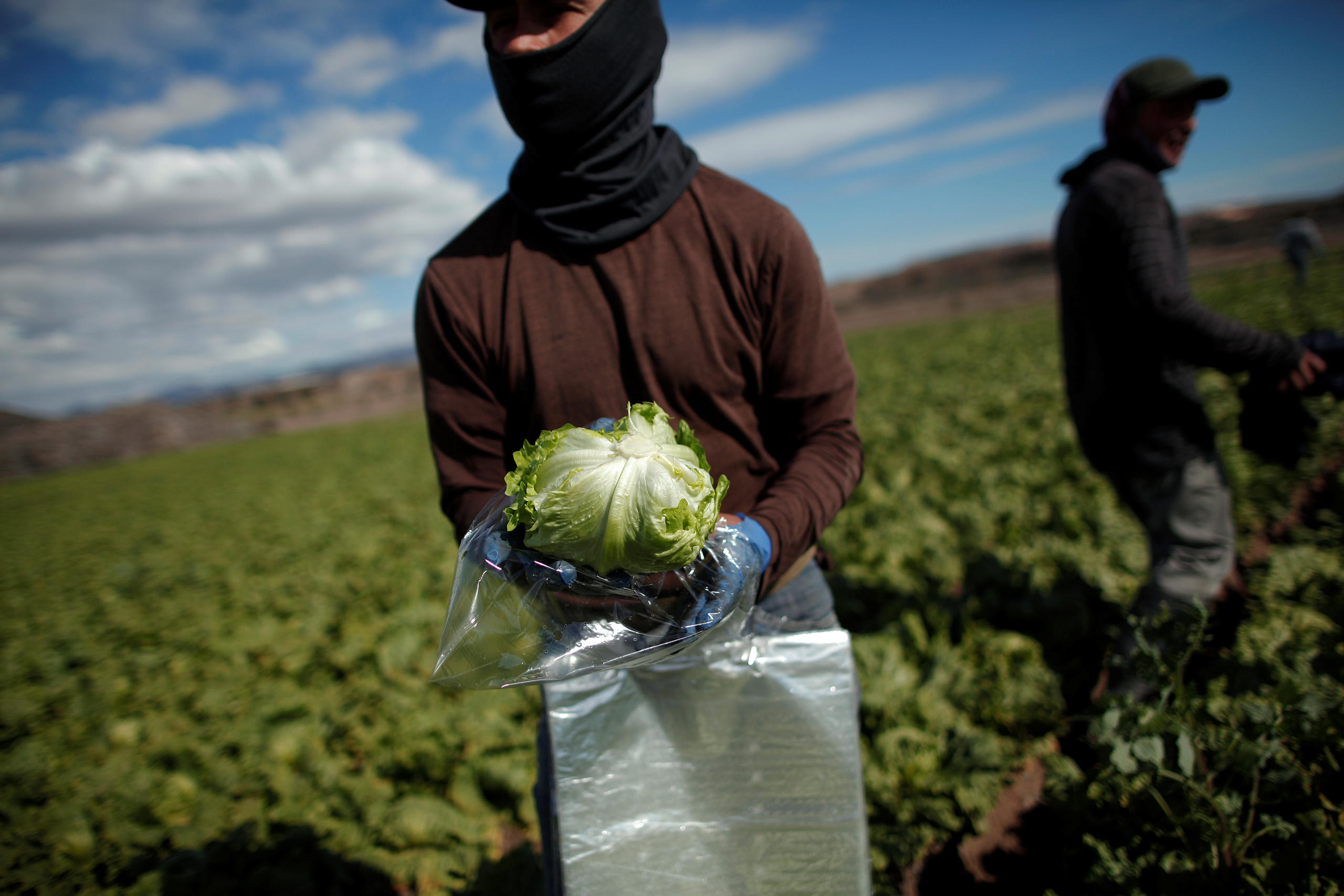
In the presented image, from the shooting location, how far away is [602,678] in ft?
5.00

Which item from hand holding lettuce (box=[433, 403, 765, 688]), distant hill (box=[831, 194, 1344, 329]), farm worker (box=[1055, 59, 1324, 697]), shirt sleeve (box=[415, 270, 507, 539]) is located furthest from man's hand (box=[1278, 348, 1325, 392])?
distant hill (box=[831, 194, 1344, 329])

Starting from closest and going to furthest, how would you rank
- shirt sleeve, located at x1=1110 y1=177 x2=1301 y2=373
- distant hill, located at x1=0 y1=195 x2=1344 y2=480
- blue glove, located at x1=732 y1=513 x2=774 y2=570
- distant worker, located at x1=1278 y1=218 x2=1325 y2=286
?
blue glove, located at x1=732 y1=513 x2=774 y2=570
shirt sleeve, located at x1=1110 y1=177 x2=1301 y2=373
distant worker, located at x1=1278 y1=218 x2=1325 y2=286
distant hill, located at x1=0 y1=195 x2=1344 y2=480

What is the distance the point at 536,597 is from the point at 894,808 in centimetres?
244

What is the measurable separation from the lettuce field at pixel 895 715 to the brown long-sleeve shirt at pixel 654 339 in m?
1.35

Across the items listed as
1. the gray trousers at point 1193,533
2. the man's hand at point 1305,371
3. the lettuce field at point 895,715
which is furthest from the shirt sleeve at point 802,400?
the man's hand at point 1305,371

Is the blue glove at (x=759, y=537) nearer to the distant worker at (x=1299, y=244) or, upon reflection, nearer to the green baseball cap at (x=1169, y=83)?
the green baseball cap at (x=1169, y=83)

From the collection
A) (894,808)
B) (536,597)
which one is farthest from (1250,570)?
(536,597)

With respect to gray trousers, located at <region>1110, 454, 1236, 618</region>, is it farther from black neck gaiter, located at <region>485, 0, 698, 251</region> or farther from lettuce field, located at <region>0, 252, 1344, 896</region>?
black neck gaiter, located at <region>485, 0, 698, 251</region>

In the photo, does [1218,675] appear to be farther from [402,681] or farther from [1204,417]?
[402,681]

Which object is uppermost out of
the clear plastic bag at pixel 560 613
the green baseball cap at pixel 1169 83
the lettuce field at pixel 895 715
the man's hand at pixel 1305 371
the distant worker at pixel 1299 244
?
the distant worker at pixel 1299 244

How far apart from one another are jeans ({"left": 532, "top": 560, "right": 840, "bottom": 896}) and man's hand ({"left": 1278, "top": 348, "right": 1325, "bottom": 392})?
2.32 meters

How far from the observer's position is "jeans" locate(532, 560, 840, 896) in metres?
1.62

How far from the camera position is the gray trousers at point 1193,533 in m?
2.74

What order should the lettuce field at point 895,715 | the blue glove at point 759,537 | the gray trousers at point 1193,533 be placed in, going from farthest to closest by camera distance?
the gray trousers at point 1193,533 < the lettuce field at point 895,715 < the blue glove at point 759,537
